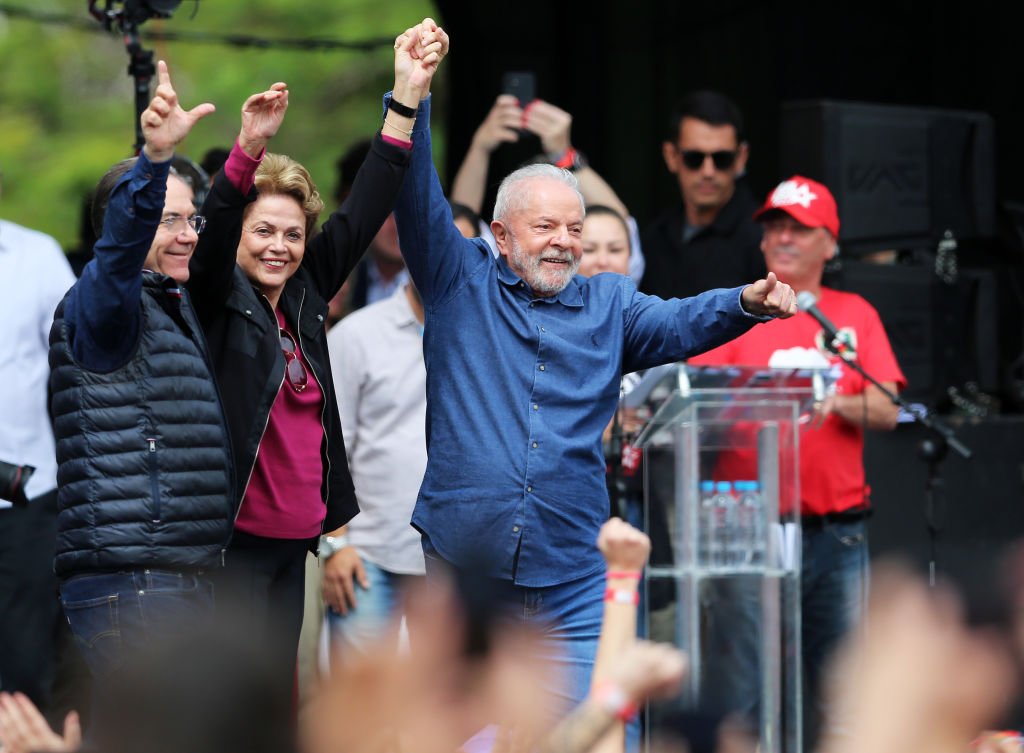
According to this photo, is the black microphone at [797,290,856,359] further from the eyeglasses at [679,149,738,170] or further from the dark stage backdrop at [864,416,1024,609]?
the dark stage backdrop at [864,416,1024,609]

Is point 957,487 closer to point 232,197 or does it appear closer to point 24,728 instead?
point 232,197

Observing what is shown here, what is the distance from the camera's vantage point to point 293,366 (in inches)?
157

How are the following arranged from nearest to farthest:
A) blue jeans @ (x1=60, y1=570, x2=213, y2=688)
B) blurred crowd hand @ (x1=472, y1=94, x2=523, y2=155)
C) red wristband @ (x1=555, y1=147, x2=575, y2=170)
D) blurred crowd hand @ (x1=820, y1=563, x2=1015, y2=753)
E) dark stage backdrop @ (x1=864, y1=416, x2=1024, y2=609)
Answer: blurred crowd hand @ (x1=820, y1=563, x2=1015, y2=753) → blue jeans @ (x1=60, y1=570, x2=213, y2=688) → red wristband @ (x1=555, y1=147, x2=575, y2=170) → blurred crowd hand @ (x1=472, y1=94, x2=523, y2=155) → dark stage backdrop @ (x1=864, y1=416, x2=1024, y2=609)

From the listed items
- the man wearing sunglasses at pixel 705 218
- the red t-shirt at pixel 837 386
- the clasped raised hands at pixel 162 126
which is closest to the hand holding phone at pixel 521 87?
the man wearing sunglasses at pixel 705 218

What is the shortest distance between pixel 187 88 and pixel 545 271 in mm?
16243

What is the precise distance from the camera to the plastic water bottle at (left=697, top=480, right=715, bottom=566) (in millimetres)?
4969

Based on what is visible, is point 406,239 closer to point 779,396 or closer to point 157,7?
point 779,396

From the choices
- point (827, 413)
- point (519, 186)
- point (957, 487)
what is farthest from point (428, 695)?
point (957, 487)

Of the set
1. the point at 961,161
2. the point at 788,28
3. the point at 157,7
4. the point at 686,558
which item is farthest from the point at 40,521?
the point at 788,28

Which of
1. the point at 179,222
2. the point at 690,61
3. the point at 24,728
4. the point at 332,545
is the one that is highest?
the point at 690,61

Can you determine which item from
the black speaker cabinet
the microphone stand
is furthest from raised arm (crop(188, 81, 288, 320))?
the black speaker cabinet

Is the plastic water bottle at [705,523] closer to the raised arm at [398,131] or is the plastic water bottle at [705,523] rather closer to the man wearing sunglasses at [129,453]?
the raised arm at [398,131]

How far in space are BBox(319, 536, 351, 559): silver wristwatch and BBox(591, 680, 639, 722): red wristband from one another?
3.36 metres

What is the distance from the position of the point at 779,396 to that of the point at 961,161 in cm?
212
